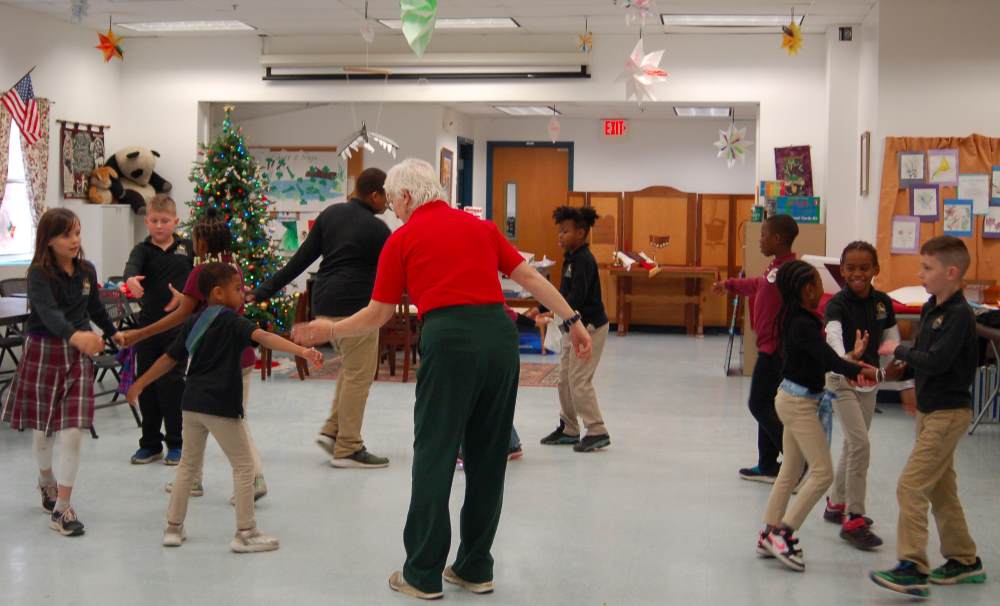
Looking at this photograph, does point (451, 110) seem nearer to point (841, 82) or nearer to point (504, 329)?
point (841, 82)

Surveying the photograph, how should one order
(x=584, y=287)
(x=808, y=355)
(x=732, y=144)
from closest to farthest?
1. (x=808, y=355)
2. (x=584, y=287)
3. (x=732, y=144)

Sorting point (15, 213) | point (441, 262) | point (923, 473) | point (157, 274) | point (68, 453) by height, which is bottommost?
point (68, 453)

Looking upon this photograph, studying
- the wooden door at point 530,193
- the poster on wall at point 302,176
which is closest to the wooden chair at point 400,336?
the poster on wall at point 302,176

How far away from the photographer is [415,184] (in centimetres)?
375

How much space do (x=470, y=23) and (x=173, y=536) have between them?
6.93 metres

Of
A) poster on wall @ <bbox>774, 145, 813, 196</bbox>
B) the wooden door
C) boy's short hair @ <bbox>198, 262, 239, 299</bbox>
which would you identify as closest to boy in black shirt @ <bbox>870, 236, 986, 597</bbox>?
boy's short hair @ <bbox>198, 262, 239, 299</bbox>

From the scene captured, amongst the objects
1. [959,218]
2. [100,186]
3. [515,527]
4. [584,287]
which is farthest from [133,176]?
[959,218]

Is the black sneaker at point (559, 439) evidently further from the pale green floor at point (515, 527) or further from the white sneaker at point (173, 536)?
the white sneaker at point (173, 536)

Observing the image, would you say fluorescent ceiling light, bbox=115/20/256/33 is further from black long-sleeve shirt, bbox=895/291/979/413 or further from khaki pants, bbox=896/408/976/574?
khaki pants, bbox=896/408/976/574

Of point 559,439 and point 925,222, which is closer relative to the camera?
point 559,439

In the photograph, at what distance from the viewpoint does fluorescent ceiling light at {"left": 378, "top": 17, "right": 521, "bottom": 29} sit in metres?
9.92

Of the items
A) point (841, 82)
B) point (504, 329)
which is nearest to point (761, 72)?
point (841, 82)

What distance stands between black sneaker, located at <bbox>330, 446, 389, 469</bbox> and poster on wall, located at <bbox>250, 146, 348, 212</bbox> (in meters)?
7.44

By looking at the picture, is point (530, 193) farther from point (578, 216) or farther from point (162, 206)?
point (162, 206)
